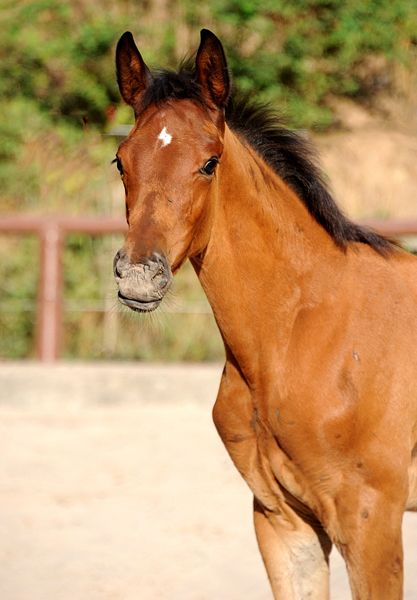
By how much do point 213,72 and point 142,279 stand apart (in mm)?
755

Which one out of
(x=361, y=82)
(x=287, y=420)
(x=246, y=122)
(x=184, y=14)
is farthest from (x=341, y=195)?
(x=287, y=420)

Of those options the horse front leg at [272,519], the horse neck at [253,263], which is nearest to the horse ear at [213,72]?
the horse neck at [253,263]

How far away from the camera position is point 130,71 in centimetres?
233

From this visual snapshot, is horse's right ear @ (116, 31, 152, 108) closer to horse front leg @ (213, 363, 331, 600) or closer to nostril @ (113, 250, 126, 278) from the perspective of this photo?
nostril @ (113, 250, 126, 278)

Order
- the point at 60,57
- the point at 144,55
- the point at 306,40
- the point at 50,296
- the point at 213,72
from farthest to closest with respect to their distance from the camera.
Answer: the point at 60,57 < the point at 306,40 < the point at 144,55 < the point at 50,296 < the point at 213,72

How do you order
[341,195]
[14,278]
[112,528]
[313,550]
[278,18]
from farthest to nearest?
[278,18] → [341,195] → [14,278] → [112,528] → [313,550]

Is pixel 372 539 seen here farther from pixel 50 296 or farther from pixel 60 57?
pixel 60 57

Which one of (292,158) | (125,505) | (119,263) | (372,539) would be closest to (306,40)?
(125,505)

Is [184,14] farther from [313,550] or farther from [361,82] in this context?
[313,550]

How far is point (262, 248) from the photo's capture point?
7.34ft

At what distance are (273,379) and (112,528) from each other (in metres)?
2.15

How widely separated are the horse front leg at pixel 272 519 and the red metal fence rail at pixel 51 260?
3907 millimetres

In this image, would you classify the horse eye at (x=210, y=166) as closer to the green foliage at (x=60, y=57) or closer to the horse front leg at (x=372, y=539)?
the horse front leg at (x=372, y=539)

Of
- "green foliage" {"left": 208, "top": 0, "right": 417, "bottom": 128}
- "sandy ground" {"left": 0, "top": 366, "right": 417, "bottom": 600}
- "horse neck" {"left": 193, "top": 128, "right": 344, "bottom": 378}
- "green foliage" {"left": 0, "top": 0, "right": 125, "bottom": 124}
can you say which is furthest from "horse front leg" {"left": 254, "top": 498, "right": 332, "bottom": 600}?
"green foliage" {"left": 0, "top": 0, "right": 125, "bottom": 124}
